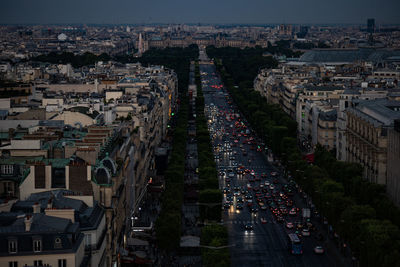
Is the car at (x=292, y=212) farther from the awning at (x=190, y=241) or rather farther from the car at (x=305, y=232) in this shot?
the awning at (x=190, y=241)

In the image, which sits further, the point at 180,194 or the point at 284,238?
the point at 180,194

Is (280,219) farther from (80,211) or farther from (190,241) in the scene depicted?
(80,211)

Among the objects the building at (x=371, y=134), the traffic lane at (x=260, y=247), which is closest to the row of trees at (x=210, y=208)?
the traffic lane at (x=260, y=247)

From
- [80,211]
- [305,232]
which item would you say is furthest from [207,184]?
[80,211]

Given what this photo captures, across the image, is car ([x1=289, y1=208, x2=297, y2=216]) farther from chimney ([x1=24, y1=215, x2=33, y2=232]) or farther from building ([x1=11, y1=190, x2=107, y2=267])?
chimney ([x1=24, y1=215, x2=33, y2=232])

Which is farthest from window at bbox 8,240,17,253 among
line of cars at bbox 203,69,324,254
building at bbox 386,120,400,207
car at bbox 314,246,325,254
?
building at bbox 386,120,400,207

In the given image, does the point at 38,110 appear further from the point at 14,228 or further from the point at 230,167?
the point at 14,228

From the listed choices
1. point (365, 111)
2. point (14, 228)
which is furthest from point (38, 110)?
point (14, 228)
